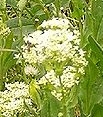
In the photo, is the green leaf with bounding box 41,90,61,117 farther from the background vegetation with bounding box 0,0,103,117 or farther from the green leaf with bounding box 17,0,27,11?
the green leaf with bounding box 17,0,27,11

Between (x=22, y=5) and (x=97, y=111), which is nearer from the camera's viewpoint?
(x=97, y=111)

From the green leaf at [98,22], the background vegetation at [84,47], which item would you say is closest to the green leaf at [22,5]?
the background vegetation at [84,47]

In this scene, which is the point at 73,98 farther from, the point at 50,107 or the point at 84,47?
the point at 84,47

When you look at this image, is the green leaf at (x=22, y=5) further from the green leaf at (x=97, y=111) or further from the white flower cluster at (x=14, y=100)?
the green leaf at (x=97, y=111)

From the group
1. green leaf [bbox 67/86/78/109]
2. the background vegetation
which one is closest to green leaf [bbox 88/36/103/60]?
the background vegetation

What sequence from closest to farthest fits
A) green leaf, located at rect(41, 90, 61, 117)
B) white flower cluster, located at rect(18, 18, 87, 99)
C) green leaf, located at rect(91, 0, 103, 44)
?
white flower cluster, located at rect(18, 18, 87, 99) < green leaf, located at rect(41, 90, 61, 117) < green leaf, located at rect(91, 0, 103, 44)

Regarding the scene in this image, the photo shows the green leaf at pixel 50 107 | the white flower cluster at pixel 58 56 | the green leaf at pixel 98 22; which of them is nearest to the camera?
the white flower cluster at pixel 58 56

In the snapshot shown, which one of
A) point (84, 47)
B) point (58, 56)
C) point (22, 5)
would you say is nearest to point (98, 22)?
point (84, 47)

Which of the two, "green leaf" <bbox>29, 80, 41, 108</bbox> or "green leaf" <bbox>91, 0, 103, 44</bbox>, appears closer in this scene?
"green leaf" <bbox>29, 80, 41, 108</bbox>

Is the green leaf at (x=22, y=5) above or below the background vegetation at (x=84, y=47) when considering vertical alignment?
above
